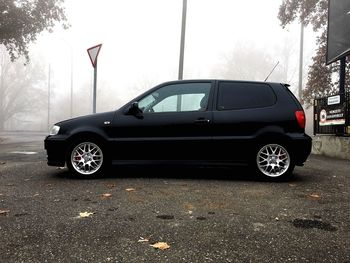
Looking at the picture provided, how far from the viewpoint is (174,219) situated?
157 inches

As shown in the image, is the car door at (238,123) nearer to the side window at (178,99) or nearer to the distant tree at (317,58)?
the side window at (178,99)

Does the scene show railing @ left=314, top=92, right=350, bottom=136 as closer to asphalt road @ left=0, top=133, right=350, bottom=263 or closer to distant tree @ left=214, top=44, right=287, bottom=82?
asphalt road @ left=0, top=133, right=350, bottom=263

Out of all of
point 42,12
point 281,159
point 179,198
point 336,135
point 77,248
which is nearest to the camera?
point 77,248

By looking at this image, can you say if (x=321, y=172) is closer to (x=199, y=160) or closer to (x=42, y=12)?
(x=199, y=160)

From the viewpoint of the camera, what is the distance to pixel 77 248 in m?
3.16

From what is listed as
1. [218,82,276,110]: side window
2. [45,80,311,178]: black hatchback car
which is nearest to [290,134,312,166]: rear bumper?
[45,80,311,178]: black hatchback car

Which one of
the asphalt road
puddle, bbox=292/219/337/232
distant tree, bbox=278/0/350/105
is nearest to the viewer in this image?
the asphalt road

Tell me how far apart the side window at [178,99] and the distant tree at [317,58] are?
1335 centimetres

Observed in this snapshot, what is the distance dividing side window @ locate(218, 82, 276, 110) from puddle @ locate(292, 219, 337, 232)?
2.79m

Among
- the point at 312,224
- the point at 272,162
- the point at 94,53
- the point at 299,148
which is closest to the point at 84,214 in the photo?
the point at 312,224

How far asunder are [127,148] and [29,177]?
1766mm

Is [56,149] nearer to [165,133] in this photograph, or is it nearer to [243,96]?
[165,133]

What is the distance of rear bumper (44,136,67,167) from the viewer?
6.35 metres

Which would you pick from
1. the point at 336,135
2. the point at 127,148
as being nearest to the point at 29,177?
the point at 127,148
